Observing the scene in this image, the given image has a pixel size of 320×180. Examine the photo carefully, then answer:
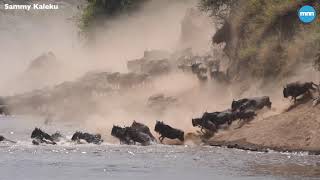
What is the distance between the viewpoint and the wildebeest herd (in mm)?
47281

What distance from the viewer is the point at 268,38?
62.4 metres

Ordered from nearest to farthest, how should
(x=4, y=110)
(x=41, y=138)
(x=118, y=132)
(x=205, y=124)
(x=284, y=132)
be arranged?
1. (x=284, y=132)
2. (x=41, y=138)
3. (x=118, y=132)
4. (x=205, y=124)
5. (x=4, y=110)

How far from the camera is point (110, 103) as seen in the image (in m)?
80.6

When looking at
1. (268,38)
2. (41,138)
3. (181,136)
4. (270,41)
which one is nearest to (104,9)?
(268,38)

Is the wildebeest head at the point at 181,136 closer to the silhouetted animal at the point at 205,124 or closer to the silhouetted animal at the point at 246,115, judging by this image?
the silhouetted animal at the point at 205,124

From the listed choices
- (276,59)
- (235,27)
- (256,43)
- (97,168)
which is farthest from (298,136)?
(235,27)

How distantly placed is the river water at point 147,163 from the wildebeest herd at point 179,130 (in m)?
1.38

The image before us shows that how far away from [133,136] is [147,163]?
10834 mm

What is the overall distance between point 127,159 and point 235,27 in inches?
1308

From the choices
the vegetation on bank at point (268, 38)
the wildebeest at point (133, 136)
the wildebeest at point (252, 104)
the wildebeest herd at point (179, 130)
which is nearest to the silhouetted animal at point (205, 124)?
the wildebeest herd at point (179, 130)

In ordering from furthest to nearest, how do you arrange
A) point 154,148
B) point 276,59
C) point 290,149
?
1. point 276,59
2. point 154,148
3. point 290,149

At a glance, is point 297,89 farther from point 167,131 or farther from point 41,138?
point 41,138

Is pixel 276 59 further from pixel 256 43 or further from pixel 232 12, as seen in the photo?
pixel 232 12

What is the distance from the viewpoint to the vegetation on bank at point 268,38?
187ft
